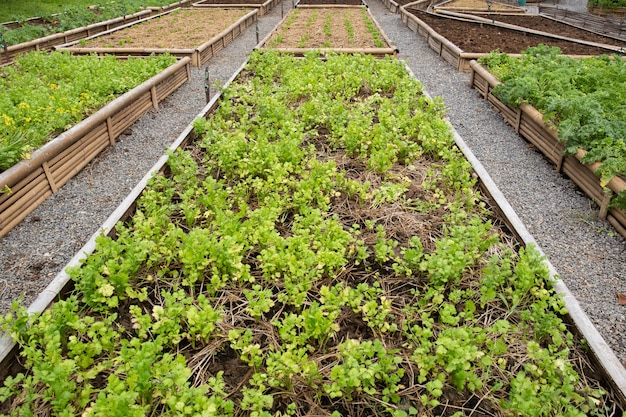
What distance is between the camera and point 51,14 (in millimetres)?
13516

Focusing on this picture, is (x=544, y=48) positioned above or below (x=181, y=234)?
above

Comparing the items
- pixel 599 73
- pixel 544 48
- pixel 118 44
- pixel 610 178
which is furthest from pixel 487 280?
pixel 118 44

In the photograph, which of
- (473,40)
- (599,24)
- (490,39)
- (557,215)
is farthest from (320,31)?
(557,215)

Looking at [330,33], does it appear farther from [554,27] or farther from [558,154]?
[558,154]

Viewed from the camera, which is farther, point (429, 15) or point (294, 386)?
point (429, 15)

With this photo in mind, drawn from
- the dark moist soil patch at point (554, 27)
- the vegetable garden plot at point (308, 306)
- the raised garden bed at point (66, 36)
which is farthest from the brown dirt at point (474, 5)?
the vegetable garden plot at point (308, 306)

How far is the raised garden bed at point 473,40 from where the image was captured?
385 inches

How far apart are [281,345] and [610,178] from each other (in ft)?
11.6

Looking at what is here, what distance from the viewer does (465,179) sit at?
14.7 ft

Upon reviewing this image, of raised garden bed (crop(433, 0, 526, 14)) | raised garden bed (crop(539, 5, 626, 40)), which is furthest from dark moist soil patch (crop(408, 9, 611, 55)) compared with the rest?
raised garden bed (crop(433, 0, 526, 14))

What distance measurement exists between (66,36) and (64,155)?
314 inches

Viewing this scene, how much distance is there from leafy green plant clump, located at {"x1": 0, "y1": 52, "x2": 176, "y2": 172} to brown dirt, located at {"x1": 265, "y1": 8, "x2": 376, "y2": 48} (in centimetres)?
359

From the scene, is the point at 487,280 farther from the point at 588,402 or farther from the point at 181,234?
the point at 181,234

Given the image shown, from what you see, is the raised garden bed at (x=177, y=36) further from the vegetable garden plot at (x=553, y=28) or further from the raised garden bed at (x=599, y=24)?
the raised garden bed at (x=599, y=24)
